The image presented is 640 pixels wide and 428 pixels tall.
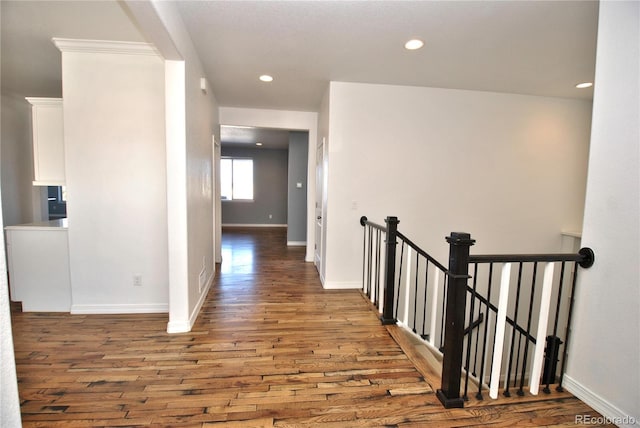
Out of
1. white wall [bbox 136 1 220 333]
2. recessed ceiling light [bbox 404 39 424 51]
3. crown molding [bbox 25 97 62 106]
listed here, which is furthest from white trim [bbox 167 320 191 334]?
recessed ceiling light [bbox 404 39 424 51]

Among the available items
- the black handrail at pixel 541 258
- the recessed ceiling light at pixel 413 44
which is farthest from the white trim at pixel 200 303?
the recessed ceiling light at pixel 413 44

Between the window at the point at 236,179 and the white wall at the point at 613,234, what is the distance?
8267mm

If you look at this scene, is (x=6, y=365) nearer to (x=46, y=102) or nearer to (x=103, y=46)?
(x=103, y=46)

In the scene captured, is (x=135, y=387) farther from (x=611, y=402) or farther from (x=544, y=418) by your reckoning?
(x=611, y=402)

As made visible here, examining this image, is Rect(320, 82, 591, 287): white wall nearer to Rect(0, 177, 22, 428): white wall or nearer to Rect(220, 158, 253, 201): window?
Rect(0, 177, 22, 428): white wall

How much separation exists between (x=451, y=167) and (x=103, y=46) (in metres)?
3.95

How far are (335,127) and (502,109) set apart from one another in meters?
2.23

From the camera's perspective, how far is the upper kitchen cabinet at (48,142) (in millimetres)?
3002

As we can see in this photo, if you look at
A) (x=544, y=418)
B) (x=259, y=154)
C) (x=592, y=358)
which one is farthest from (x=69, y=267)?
(x=259, y=154)

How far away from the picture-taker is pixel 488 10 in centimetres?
201

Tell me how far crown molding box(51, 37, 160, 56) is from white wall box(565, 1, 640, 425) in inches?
134

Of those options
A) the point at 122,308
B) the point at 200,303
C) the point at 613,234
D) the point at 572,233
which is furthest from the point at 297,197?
the point at 613,234

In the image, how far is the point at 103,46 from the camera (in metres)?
2.55

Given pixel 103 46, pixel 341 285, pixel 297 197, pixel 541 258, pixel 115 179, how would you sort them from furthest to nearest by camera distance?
pixel 297 197
pixel 341 285
pixel 115 179
pixel 103 46
pixel 541 258
